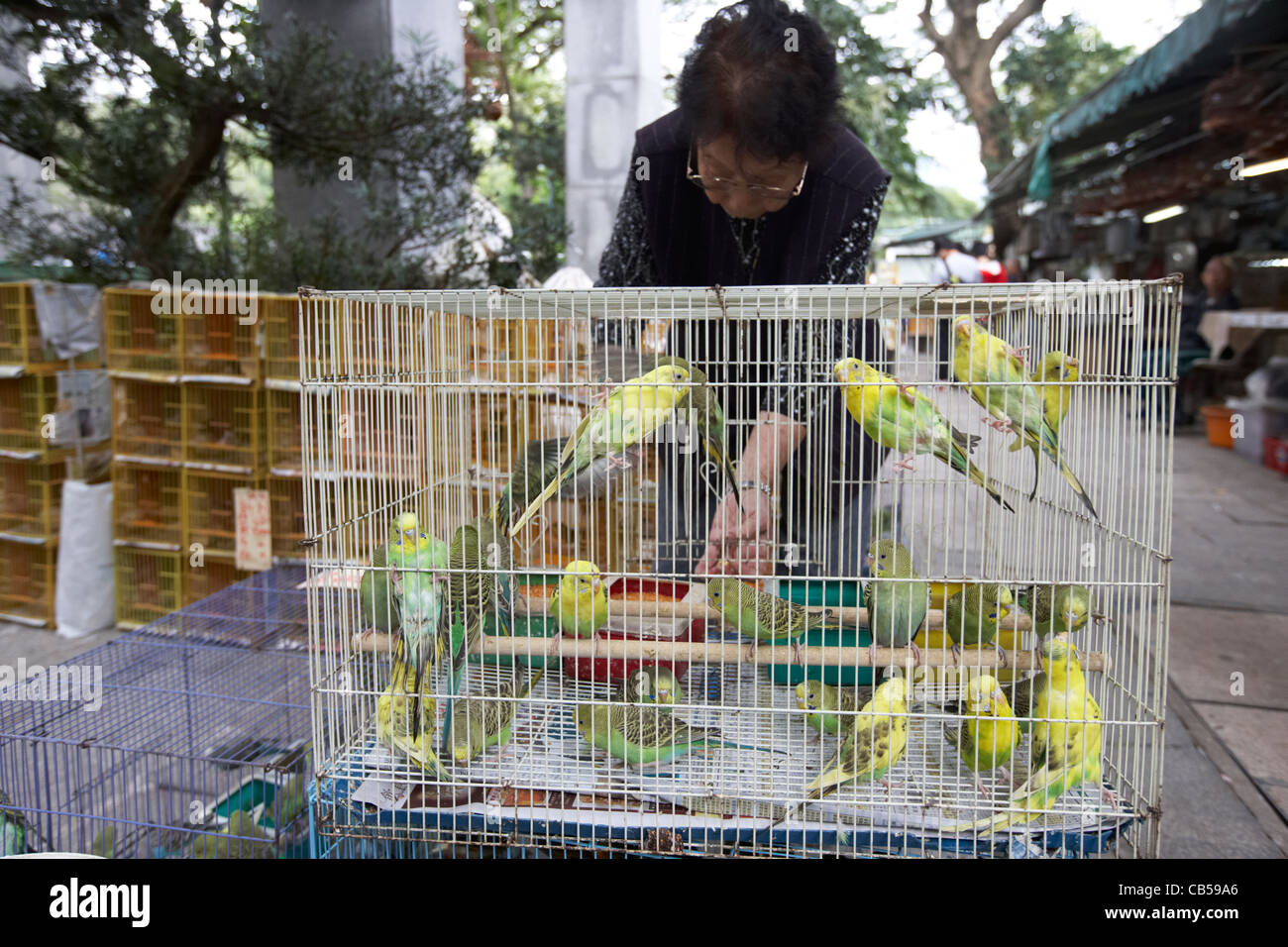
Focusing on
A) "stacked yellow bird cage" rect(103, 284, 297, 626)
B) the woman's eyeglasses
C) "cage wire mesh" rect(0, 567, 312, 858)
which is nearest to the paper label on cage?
"stacked yellow bird cage" rect(103, 284, 297, 626)

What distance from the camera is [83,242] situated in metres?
4.30

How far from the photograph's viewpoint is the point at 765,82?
68.7 inches

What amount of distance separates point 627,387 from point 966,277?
713 cm

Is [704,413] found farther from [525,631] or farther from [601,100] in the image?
[601,100]

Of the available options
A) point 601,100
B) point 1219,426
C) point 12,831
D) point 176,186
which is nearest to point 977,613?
point 12,831

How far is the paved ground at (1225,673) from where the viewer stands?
7.97ft

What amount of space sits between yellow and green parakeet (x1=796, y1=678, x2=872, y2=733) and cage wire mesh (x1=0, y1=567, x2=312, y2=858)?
1.06 meters

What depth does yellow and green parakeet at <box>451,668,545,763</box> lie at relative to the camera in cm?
166

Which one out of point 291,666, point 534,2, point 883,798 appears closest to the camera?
point 883,798

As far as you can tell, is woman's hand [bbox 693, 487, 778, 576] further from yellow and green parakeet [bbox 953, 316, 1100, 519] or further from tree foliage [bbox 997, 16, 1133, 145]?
tree foliage [bbox 997, 16, 1133, 145]

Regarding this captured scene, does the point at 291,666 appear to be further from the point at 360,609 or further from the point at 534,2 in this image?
the point at 534,2

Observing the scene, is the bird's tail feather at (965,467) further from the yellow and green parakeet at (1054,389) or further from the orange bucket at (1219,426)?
the orange bucket at (1219,426)

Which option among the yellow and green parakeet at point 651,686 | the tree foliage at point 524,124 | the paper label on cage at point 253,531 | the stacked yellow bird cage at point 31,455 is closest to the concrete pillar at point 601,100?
the tree foliage at point 524,124
